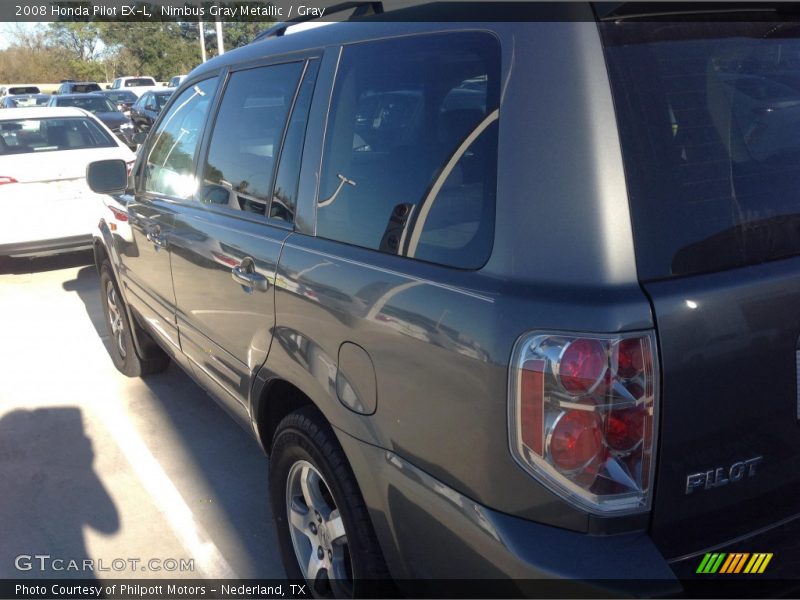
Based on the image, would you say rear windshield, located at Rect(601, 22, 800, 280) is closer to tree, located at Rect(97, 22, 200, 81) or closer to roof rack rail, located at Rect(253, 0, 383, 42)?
roof rack rail, located at Rect(253, 0, 383, 42)

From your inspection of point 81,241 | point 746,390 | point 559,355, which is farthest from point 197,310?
point 81,241

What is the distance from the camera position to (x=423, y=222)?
1897 mm

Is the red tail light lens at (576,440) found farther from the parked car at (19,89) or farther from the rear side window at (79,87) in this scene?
the parked car at (19,89)

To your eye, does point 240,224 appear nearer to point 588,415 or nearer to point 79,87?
point 588,415

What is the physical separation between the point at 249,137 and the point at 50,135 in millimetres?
6606

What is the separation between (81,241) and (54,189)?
1.95ft

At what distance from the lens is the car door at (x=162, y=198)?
136 inches

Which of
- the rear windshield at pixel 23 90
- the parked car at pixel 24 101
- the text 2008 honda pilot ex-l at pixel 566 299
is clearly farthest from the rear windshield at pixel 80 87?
the text 2008 honda pilot ex-l at pixel 566 299

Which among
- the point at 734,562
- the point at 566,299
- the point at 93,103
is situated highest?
the point at 93,103

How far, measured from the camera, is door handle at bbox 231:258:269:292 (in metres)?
2.50

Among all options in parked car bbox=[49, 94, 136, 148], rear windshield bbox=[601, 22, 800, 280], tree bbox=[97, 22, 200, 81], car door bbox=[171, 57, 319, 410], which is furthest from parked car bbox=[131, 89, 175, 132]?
tree bbox=[97, 22, 200, 81]

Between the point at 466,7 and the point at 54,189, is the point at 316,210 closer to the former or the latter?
the point at 466,7

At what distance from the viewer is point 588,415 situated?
1.52 metres
